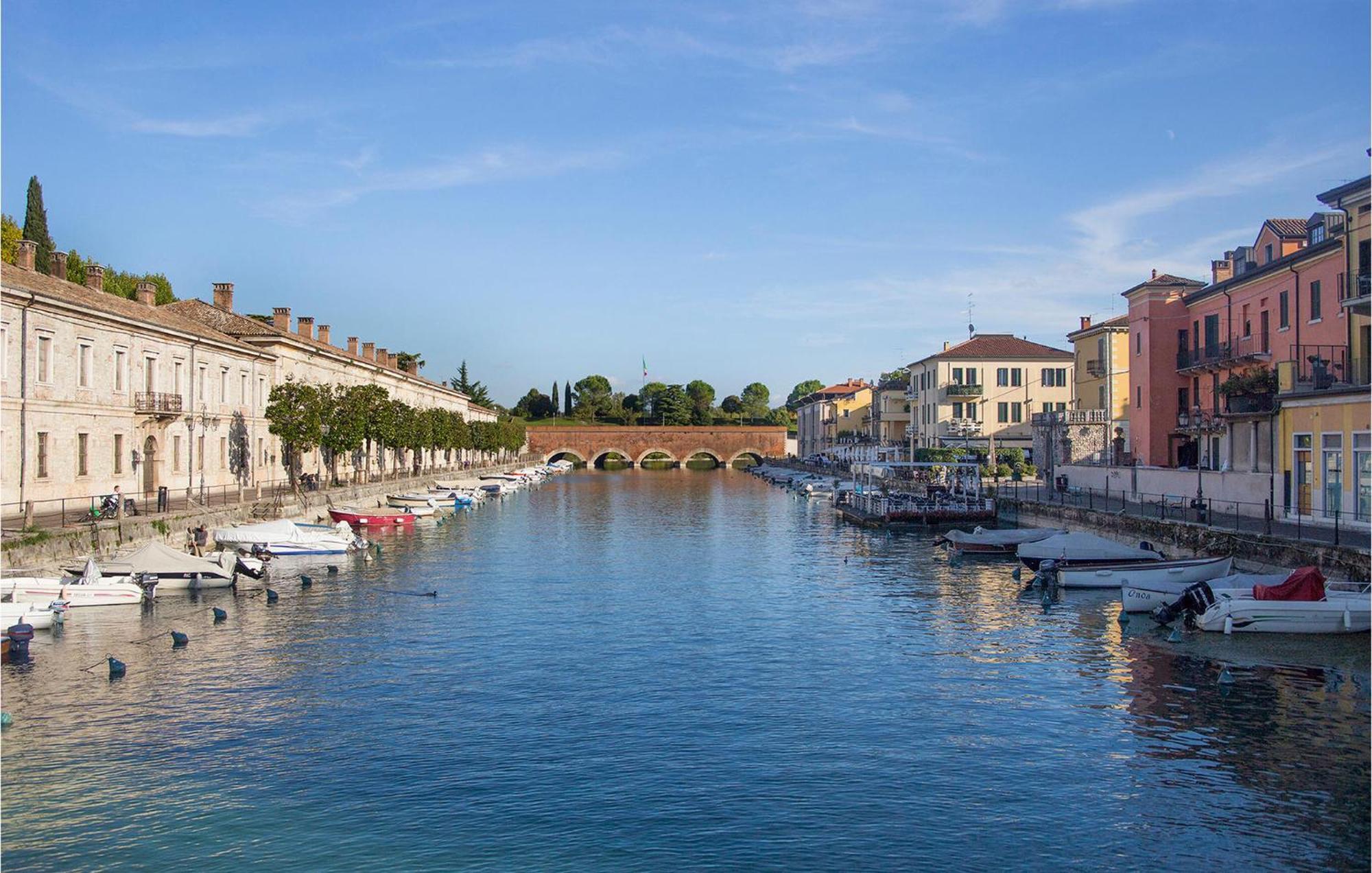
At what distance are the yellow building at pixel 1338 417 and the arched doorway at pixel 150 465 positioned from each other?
155 feet

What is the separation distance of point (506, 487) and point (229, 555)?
209 feet

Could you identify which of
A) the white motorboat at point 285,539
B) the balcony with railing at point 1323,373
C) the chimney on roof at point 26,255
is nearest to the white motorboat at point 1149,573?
the balcony with railing at point 1323,373

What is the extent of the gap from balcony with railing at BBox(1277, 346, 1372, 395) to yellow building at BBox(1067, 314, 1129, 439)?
25282 mm

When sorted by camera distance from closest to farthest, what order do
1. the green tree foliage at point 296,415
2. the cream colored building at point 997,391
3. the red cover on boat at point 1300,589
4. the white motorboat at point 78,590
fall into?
1. the red cover on boat at point 1300,589
2. the white motorboat at point 78,590
3. the green tree foliage at point 296,415
4. the cream colored building at point 997,391

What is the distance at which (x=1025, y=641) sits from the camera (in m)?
27.8

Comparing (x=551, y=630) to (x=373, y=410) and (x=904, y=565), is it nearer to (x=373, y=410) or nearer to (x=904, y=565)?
(x=904, y=565)

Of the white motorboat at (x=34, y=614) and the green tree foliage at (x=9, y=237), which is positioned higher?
the green tree foliage at (x=9, y=237)

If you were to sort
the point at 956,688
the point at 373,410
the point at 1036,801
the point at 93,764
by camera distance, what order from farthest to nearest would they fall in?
the point at 373,410 < the point at 956,688 < the point at 93,764 < the point at 1036,801

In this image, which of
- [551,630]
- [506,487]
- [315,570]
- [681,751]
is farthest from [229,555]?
[506,487]

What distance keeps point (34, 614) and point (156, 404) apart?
78.0 ft

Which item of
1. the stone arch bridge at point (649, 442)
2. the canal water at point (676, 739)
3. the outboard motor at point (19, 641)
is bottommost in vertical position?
the canal water at point (676, 739)

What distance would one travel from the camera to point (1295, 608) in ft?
86.5

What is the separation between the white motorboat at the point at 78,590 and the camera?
28.3 metres

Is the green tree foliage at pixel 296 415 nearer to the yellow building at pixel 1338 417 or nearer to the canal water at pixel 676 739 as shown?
the canal water at pixel 676 739
